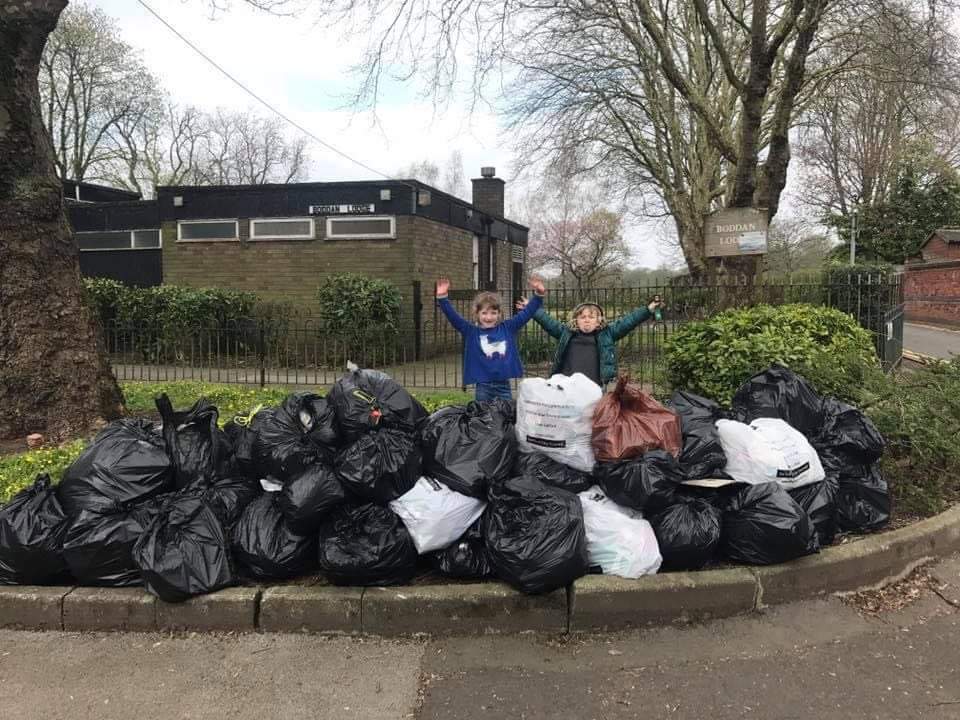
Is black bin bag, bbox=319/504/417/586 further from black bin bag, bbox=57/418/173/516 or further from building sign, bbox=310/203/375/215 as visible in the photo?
building sign, bbox=310/203/375/215

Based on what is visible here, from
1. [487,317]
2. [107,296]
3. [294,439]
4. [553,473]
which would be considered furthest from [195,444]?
[107,296]

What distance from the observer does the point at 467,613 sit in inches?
126

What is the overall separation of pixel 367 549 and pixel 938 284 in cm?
2872

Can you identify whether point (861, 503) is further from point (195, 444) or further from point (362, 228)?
point (362, 228)

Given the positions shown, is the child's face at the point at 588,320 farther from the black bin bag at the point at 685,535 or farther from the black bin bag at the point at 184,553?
the black bin bag at the point at 184,553

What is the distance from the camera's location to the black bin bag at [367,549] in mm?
3295

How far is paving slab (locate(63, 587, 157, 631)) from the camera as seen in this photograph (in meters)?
3.27

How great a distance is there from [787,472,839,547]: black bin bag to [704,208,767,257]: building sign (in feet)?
13.8

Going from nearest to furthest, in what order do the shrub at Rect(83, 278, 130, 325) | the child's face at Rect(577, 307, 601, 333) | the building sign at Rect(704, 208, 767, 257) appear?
the child's face at Rect(577, 307, 601, 333) < the building sign at Rect(704, 208, 767, 257) < the shrub at Rect(83, 278, 130, 325)

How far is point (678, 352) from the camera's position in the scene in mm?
6621

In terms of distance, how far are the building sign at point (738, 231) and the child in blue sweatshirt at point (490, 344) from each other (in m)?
3.20

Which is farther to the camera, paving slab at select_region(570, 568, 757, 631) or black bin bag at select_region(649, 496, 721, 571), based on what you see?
black bin bag at select_region(649, 496, 721, 571)

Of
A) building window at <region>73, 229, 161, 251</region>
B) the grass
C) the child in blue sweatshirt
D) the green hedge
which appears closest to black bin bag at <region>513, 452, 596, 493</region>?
the child in blue sweatshirt

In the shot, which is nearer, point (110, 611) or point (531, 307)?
point (110, 611)
